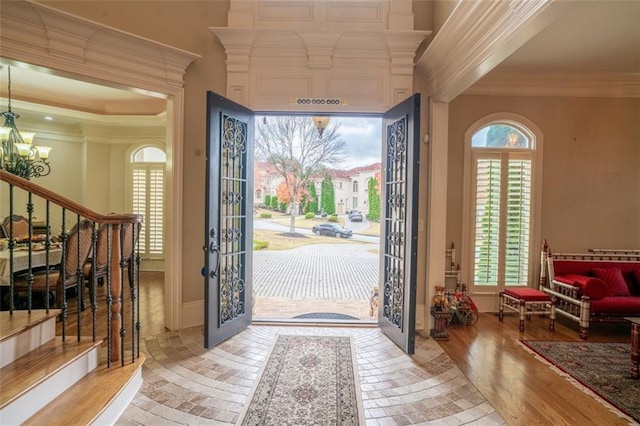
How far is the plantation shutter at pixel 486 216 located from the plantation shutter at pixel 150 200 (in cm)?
591

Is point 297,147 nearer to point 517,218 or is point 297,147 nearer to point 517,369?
point 517,218

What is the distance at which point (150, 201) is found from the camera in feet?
21.1

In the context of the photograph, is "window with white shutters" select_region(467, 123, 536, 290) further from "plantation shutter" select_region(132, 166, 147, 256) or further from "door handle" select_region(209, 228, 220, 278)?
"plantation shutter" select_region(132, 166, 147, 256)

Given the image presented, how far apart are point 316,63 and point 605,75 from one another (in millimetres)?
3733

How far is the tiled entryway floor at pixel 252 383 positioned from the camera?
205 centimetres

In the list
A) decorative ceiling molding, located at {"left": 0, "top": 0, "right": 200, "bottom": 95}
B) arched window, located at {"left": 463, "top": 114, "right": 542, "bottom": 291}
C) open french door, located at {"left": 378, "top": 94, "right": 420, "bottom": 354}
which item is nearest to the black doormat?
Answer: open french door, located at {"left": 378, "top": 94, "right": 420, "bottom": 354}

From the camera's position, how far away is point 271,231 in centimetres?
928

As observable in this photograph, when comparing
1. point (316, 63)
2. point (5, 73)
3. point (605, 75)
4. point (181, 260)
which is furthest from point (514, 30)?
point (5, 73)

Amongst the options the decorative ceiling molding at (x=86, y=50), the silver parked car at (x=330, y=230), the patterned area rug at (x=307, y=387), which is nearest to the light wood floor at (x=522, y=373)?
the patterned area rug at (x=307, y=387)

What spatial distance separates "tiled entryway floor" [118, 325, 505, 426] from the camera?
205 centimetres

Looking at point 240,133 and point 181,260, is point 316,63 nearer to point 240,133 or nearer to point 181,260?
point 240,133

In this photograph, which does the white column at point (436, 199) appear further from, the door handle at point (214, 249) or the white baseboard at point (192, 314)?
the white baseboard at point (192, 314)

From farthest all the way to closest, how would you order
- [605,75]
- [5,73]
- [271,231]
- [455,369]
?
[271,231] → [5,73] → [605,75] → [455,369]

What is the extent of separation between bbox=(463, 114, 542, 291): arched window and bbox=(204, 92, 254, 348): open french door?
112 inches
